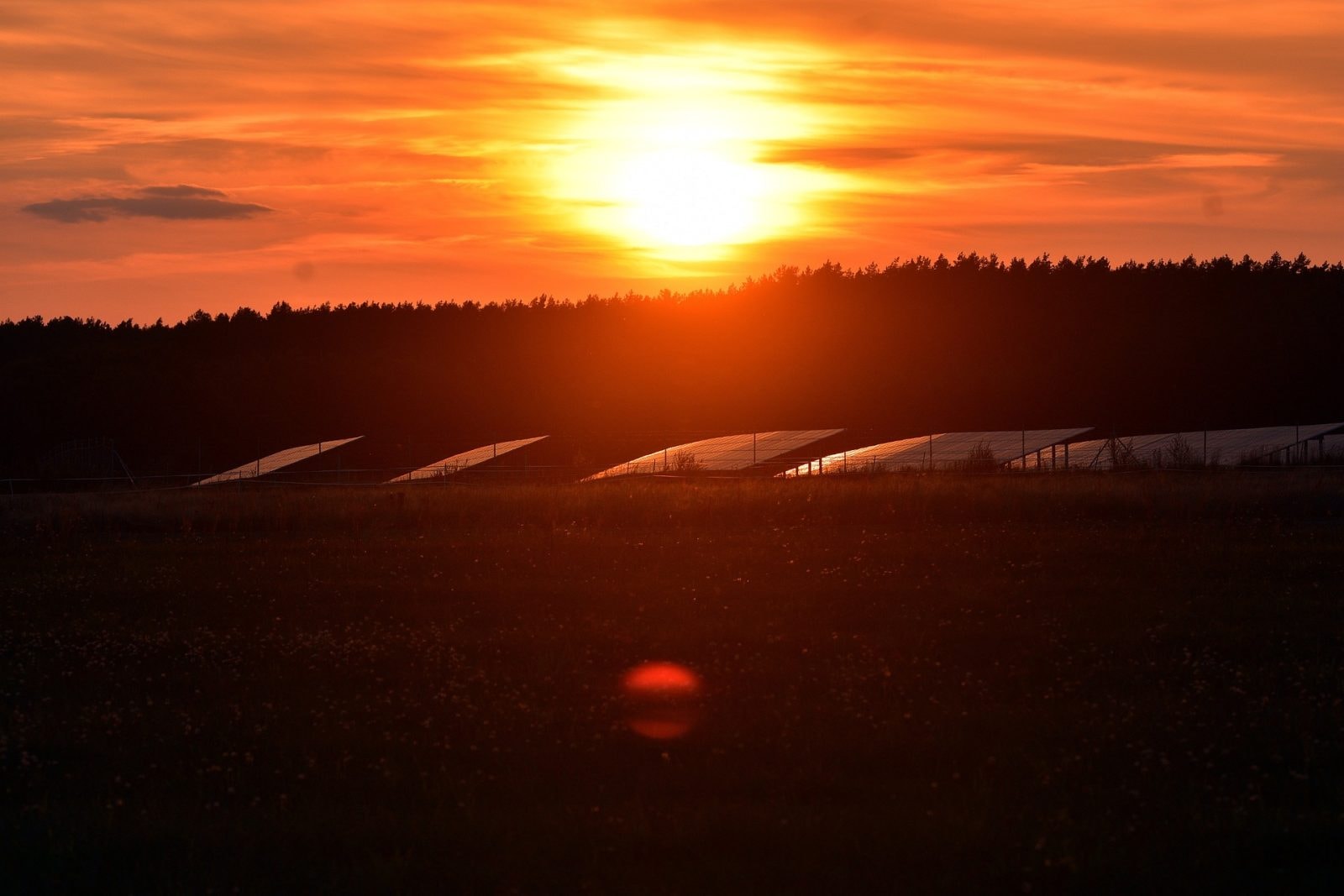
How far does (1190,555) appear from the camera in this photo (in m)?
17.8

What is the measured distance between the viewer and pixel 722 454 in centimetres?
4784

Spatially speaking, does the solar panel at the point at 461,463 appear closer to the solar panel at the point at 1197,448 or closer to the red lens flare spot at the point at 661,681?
the solar panel at the point at 1197,448

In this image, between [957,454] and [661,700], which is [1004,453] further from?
[661,700]

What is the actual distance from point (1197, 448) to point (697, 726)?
39.5 m

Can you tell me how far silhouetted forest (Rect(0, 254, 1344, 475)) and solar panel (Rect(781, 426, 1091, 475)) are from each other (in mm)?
23930

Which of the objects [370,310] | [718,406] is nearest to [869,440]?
[718,406]

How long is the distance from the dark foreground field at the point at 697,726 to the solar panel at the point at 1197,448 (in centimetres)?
2047

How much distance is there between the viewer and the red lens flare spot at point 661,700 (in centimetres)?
920

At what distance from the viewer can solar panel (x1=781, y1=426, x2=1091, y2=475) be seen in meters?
41.3

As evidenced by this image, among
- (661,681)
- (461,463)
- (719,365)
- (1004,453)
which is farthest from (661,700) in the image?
(719,365)

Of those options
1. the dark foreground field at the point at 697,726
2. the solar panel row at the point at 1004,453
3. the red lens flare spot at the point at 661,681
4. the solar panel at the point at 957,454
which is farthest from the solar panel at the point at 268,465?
the red lens flare spot at the point at 661,681

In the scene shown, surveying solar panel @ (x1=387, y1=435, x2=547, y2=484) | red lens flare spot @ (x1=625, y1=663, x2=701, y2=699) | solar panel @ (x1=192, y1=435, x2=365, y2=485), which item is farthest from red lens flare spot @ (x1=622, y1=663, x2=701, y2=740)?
solar panel @ (x1=192, y1=435, x2=365, y2=485)

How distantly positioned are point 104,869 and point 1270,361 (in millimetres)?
93641

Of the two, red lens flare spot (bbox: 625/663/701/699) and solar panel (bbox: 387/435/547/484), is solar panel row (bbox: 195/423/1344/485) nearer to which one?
solar panel (bbox: 387/435/547/484)
